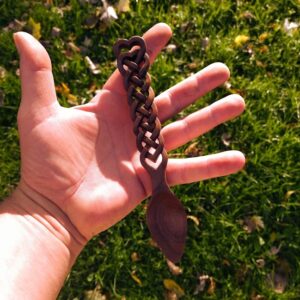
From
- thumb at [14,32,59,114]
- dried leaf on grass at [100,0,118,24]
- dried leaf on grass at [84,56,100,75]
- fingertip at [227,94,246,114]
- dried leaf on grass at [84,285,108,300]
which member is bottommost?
dried leaf on grass at [84,285,108,300]

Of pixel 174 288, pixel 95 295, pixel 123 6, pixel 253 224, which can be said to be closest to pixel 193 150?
pixel 253 224

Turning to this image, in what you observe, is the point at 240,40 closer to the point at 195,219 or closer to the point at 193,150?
the point at 193,150

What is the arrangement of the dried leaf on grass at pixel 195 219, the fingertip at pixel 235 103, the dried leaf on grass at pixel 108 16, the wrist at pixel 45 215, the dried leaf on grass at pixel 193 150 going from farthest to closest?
the dried leaf on grass at pixel 108 16
the dried leaf on grass at pixel 193 150
the dried leaf on grass at pixel 195 219
the fingertip at pixel 235 103
the wrist at pixel 45 215

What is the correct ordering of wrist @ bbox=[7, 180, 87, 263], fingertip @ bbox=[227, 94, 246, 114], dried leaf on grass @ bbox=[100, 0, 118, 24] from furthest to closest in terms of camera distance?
dried leaf on grass @ bbox=[100, 0, 118, 24] → fingertip @ bbox=[227, 94, 246, 114] → wrist @ bbox=[7, 180, 87, 263]

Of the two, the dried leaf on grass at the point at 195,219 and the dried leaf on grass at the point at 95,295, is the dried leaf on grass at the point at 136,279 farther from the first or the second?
the dried leaf on grass at the point at 195,219

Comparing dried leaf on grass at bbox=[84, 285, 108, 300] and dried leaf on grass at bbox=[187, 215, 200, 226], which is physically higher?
dried leaf on grass at bbox=[187, 215, 200, 226]

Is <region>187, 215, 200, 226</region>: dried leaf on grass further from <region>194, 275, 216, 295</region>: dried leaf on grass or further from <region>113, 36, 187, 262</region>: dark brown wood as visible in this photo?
<region>113, 36, 187, 262</region>: dark brown wood

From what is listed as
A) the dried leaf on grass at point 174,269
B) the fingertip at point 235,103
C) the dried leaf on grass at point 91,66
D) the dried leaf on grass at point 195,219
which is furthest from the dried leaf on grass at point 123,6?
the dried leaf on grass at point 174,269

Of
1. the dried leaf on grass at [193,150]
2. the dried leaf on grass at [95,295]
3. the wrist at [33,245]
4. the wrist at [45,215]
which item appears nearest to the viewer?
the wrist at [33,245]

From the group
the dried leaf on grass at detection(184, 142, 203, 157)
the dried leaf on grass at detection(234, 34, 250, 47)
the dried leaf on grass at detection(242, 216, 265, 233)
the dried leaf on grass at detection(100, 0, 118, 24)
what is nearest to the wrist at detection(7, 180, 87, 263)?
the dried leaf on grass at detection(184, 142, 203, 157)
